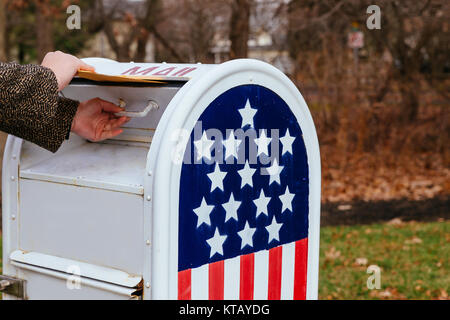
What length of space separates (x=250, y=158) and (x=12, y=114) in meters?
0.86

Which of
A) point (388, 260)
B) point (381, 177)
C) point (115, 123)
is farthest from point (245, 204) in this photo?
point (381, 177)

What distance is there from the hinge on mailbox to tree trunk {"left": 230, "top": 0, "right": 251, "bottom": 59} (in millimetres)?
5529

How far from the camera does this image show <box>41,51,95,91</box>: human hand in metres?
2.18

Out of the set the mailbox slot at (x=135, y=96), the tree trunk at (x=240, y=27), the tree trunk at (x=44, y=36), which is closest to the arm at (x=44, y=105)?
the mailbox slot at (x=135, y=96)

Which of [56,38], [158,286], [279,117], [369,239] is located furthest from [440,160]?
[56,38]

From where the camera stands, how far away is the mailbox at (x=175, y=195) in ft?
6.83

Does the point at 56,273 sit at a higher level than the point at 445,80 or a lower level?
lower

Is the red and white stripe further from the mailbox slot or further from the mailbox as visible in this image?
the mailbox slot

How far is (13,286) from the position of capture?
248cm

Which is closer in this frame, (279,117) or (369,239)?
(279,117)

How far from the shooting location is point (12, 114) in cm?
204

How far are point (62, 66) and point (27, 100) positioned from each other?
0.23 meters
